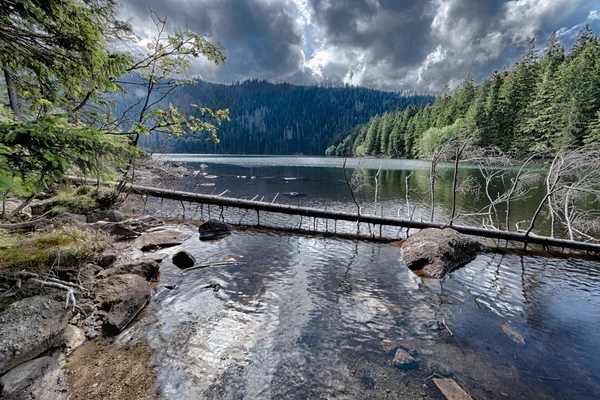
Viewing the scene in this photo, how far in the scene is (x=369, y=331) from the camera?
618 centimetres

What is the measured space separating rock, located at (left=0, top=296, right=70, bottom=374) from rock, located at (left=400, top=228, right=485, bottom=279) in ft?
35.9

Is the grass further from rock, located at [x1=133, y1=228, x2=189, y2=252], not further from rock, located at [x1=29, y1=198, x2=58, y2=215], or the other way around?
rock, located at [x1=29, y1=198, x2=58, y2=215]

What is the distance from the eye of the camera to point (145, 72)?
24.4 ft

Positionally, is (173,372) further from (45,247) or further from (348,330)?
(45,247)

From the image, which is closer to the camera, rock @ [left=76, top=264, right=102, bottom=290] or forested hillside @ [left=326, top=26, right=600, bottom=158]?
rock @ [left=76, top=264, right=102, bottom=290]

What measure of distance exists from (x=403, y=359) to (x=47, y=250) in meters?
8.96

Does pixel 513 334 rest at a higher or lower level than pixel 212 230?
lower

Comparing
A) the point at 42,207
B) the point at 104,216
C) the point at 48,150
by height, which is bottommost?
the point at 104,216

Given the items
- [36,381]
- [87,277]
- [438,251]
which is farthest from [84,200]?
[438,251]

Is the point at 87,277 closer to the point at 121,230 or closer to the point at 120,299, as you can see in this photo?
the point at 120,299

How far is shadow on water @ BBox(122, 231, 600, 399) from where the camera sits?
466 centimetres

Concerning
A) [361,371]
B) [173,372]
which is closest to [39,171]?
[173,372]

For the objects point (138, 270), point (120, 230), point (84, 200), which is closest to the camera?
point (138, 270)

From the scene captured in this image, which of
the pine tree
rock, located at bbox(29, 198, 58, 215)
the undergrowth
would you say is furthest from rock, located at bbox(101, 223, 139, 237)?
the pine tree
